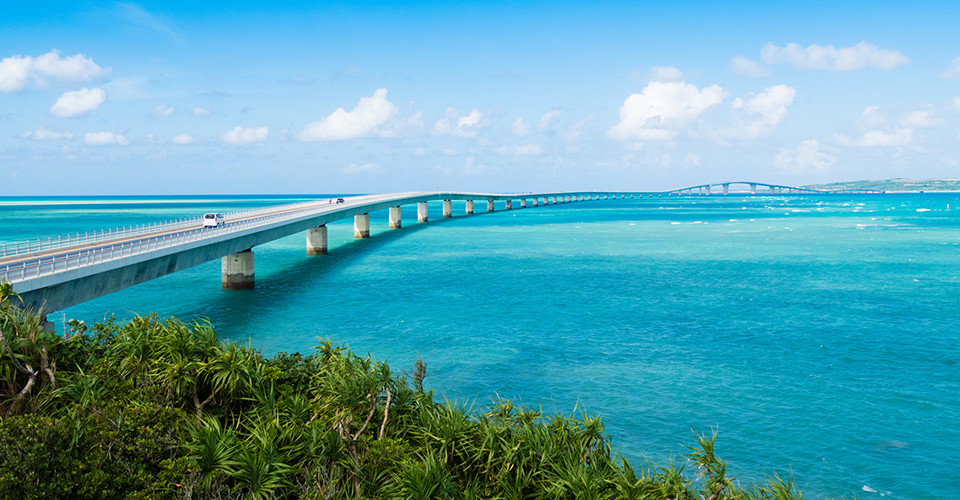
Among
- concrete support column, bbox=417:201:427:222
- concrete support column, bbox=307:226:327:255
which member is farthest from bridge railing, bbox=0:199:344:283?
concrete support column, bbox=417:201:427:222

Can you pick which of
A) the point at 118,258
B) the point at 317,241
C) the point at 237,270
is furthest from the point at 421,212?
the point at 118,258

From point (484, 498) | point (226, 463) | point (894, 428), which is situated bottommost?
point (894, 428)

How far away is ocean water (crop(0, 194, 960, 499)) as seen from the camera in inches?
863

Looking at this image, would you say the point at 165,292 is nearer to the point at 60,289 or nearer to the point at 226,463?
the point at 60,289

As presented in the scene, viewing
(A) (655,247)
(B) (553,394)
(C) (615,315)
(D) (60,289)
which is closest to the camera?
(B) (553,394)

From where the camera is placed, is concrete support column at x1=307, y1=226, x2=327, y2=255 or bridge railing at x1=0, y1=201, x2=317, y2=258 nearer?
bridge railing at x1=0, y1=201, x2=317, y2=258

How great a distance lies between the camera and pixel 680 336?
36656mm

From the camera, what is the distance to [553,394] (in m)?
26.3

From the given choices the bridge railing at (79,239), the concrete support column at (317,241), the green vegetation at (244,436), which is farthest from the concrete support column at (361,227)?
the green vegetation at (244,436)

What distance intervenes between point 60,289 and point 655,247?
7673 cm

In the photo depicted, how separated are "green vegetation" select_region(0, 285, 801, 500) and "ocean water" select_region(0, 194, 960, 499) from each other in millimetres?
8009

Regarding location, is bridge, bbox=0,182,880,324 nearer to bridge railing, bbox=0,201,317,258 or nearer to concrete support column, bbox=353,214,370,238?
bridge railing, bbox=0,201,317,258

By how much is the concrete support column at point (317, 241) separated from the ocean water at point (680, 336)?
7.38 m

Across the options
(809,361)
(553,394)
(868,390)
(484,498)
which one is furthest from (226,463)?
(809,361)
